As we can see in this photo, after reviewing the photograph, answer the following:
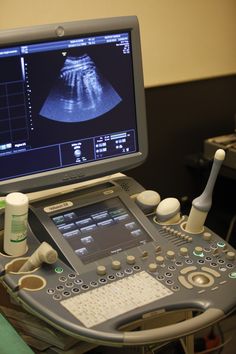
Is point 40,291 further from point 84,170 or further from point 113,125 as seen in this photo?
point 113,125

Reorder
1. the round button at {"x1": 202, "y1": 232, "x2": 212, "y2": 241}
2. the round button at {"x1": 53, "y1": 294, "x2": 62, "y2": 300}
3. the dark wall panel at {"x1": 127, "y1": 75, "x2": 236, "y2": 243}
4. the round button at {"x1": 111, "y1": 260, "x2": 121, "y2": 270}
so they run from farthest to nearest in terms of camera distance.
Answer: the dark wall panel at {"x1": 127, "y1": 75, "x2": 236, "y2": 243} → the round button at {"x1": 202, "y1": 232, "x2": 212, "y2": 241} → the round button at {"x1": 111, "y1": 260, "x2": 121, "y2": 270} → the round button at {"x1": 53, "y1": 294, "x2": 62, "y2": 300}

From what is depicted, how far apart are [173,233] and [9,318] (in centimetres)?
50

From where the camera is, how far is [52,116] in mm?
1468

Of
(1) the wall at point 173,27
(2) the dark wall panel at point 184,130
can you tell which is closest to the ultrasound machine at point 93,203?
(1) the wall at point 173,27

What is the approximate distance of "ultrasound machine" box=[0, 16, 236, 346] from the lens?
51.2 inches

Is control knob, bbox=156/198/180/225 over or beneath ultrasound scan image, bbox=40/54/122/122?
beneath

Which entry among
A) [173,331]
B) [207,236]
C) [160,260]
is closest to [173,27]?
[207,236]

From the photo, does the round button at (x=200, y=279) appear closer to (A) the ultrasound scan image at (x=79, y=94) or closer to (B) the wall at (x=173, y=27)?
(A) the ultrasound scan image at (x=79, y=94)

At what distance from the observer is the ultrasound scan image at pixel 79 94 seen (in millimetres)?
1459

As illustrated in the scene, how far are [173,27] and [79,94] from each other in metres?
1.01

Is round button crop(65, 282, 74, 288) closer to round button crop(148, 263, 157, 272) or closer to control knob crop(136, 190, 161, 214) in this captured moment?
round button crop(148, 263, 157, 272)

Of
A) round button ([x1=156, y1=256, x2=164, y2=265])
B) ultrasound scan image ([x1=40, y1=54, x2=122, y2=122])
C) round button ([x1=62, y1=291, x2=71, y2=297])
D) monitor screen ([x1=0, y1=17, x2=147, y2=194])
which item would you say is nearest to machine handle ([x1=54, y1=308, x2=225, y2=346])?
round button ([x1=62, y1=291, x2=71, y2=297])

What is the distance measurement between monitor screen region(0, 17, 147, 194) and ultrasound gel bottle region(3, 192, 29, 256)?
0.26 feet

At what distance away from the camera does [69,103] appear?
1489 mm
